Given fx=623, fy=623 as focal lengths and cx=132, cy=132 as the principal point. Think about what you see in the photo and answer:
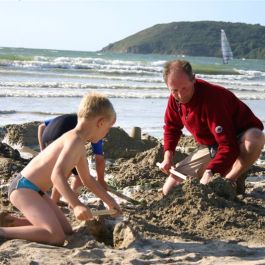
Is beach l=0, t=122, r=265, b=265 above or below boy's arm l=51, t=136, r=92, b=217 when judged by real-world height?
below

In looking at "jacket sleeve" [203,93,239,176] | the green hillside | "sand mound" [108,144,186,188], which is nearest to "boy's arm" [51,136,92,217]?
"jacket sleeve" [203,93,239,176]

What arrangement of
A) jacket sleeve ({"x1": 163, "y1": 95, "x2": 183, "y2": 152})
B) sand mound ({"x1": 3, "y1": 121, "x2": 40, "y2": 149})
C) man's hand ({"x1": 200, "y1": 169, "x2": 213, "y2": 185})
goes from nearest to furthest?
1. man's hand ({"x1": 200, "y1": 169, "x2": 213, "y2": 185})
2. jacket sleeve ({"x1": 163, "y1": 95, "x2": 183, "y2": 152})
3. sand mound ({"x1": 3, "y1": 121, "x2": 40, "y2": 149})

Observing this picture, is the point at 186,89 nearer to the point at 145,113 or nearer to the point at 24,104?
the point at 145,113

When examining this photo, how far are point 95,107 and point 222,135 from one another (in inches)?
61.7

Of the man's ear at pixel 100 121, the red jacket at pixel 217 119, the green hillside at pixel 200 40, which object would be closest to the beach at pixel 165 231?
the red jacket at pixel 217 119

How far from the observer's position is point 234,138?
5469 mm

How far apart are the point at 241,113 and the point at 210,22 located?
3436 inches

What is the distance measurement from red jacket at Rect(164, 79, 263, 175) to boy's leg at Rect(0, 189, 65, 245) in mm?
1655

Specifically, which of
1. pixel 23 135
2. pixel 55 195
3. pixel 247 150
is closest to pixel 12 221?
pixel 55 195

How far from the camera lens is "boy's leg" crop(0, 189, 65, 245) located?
4230 millimetres

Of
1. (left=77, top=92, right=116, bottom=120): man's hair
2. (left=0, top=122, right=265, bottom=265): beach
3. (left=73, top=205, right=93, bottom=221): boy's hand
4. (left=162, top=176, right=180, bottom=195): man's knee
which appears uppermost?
(left=77, top=92, right=116, bottom=120): man's hair

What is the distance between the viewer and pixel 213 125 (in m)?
5.40

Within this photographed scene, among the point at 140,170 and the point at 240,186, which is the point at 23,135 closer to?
the point at 140,170

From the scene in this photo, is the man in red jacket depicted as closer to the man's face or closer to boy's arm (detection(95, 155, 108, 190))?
the man's face
